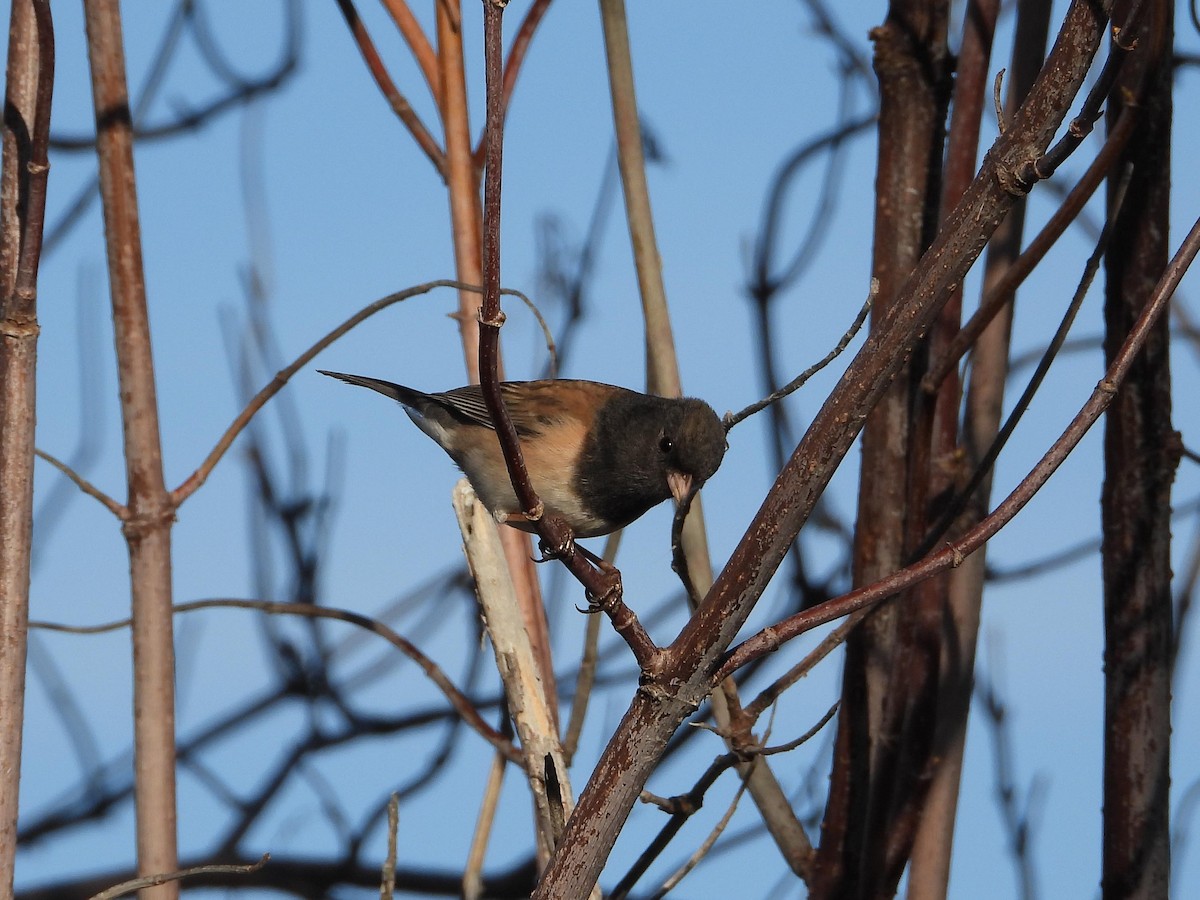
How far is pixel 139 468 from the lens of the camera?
1.94 meters

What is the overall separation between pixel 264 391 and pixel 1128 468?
1476 mm

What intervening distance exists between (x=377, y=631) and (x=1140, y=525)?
1.32 meters

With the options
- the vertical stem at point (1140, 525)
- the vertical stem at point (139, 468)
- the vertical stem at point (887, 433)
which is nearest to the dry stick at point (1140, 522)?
the vertical stem at point (1140, 525)

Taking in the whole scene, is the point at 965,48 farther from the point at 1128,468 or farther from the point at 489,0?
the point at 489,0

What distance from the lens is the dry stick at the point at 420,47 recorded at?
2266 millimetres

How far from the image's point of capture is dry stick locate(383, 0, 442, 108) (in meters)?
2.27

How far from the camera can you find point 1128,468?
2.08 meters

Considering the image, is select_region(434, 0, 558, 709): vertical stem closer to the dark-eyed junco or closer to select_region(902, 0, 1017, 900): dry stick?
the dark-eyed junco

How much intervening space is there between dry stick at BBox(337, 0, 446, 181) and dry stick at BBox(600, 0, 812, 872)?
0.37 metres

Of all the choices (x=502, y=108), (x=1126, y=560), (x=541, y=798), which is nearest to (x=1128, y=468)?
(x=1126, y=560)

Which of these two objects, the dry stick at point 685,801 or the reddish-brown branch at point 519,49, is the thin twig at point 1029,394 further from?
the reddish-brown branch at point 519,49

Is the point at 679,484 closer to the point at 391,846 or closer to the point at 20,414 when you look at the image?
the point at 391,846

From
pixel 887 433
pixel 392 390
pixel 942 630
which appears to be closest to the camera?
pixel 942 630

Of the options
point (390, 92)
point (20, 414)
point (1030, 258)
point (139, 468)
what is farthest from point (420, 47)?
point (1030, 258)
